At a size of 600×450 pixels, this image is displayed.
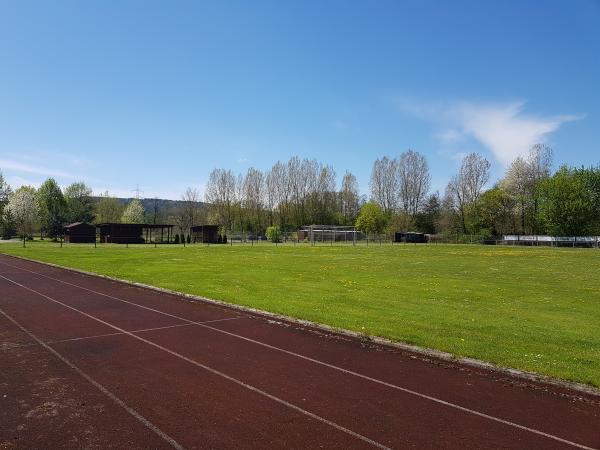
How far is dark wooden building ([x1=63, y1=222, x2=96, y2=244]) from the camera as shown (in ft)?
242

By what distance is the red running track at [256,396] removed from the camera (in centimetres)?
577

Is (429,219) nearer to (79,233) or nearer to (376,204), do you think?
(376,204)

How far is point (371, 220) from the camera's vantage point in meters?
102

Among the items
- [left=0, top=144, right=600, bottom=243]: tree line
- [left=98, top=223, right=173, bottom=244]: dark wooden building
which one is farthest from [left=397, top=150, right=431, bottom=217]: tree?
[left=98, top=223, right=173, bottom=244]: dark wooden building

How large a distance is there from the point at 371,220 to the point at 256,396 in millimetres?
96408

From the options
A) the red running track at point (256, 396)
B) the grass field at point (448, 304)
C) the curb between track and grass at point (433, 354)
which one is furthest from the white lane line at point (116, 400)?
the grass field at point (448, 304)

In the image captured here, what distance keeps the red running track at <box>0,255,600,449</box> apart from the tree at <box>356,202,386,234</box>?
92.0 meters

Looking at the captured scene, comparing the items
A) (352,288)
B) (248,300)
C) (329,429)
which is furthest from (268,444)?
(352,288)

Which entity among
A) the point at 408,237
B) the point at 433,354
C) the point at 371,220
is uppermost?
the point at 371,220

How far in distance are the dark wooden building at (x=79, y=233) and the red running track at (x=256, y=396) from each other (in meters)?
68.5

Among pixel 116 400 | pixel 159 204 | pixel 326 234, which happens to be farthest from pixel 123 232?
pixel 159 204

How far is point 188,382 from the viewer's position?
7797 millimetres

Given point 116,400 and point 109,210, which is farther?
point 109,210

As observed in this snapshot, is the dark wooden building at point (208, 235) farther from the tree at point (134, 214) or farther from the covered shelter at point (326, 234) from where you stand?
the tree at point (134, 214)
